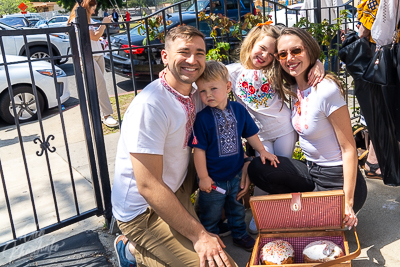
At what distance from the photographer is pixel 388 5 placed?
119 inches

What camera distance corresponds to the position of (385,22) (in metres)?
3.02

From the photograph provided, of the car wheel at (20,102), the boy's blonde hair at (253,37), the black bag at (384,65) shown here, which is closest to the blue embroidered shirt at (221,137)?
the boy's blonde hair at (253,37)

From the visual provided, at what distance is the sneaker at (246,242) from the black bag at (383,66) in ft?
5.07

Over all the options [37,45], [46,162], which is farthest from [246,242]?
[37,45]

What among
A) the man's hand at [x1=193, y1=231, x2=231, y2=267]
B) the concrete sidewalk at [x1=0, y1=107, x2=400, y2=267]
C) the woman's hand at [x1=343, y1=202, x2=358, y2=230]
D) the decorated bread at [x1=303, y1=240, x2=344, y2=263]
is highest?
the man's hand at [x1=193, y1=231, x2=231, y2=267]

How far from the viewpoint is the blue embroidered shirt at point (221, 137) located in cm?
246

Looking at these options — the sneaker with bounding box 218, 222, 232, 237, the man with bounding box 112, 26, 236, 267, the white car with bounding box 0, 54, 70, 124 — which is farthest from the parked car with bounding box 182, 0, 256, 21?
→ the white car with bounding box 0, 54, 70, 124

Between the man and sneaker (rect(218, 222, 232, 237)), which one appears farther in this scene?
sneaker (rect(218, 222, 232, 237))

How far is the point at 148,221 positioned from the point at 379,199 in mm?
2095

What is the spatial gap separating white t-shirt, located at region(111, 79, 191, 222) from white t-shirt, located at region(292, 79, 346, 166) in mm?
817

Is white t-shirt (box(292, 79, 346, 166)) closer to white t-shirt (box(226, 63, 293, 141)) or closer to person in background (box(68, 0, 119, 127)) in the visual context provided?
white t-shirt (box(226, 63, 293, 141))

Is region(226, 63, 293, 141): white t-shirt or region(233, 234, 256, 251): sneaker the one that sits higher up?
region(226, 63, 293, 141): white t-shirt

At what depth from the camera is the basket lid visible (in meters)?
2.30

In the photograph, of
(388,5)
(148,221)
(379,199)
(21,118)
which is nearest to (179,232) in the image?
(148,221)
